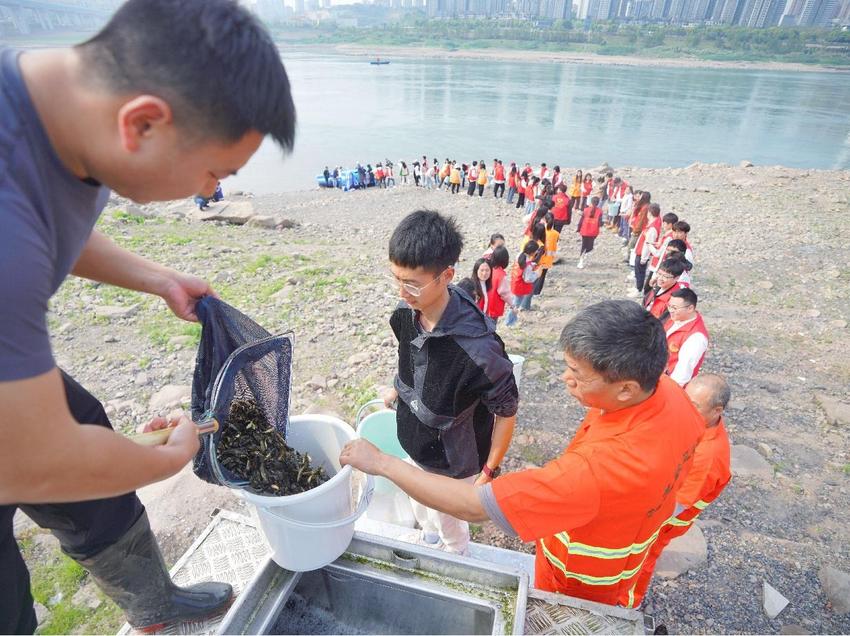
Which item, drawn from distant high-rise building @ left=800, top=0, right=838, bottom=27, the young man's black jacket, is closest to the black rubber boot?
the young man's black jacket

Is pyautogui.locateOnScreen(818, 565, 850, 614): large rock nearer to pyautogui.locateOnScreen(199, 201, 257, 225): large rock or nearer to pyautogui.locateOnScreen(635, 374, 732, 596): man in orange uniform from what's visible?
pyautogui.locateOnScreen(635, 374, 732, 596): man in orange uniform

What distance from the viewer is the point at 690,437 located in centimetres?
183

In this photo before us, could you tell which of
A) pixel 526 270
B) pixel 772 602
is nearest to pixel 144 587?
pixel 772 602

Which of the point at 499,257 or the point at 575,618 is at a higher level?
the point at 575,618

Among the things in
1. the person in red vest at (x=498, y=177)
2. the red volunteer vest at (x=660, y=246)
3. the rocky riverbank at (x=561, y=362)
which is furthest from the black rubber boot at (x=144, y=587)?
the person in red vest at (x=498, y=177)

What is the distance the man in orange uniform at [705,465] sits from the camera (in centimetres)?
261

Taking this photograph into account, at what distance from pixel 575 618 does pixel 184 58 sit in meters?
2.19

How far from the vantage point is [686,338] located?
161 inches

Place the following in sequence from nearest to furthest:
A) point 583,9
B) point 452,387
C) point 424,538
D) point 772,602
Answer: point 452,387 < point 772,602 < point 424,538 < point 583,9

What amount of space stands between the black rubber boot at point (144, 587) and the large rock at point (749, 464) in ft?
13.8

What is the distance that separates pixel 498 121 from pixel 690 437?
1397 inches

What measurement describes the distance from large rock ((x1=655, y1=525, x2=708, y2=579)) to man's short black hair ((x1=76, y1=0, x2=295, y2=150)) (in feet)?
12.1

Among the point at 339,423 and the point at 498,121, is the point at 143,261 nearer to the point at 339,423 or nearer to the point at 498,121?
the point at 339,423

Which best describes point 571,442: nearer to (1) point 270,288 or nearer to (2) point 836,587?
(2) point 836,587
